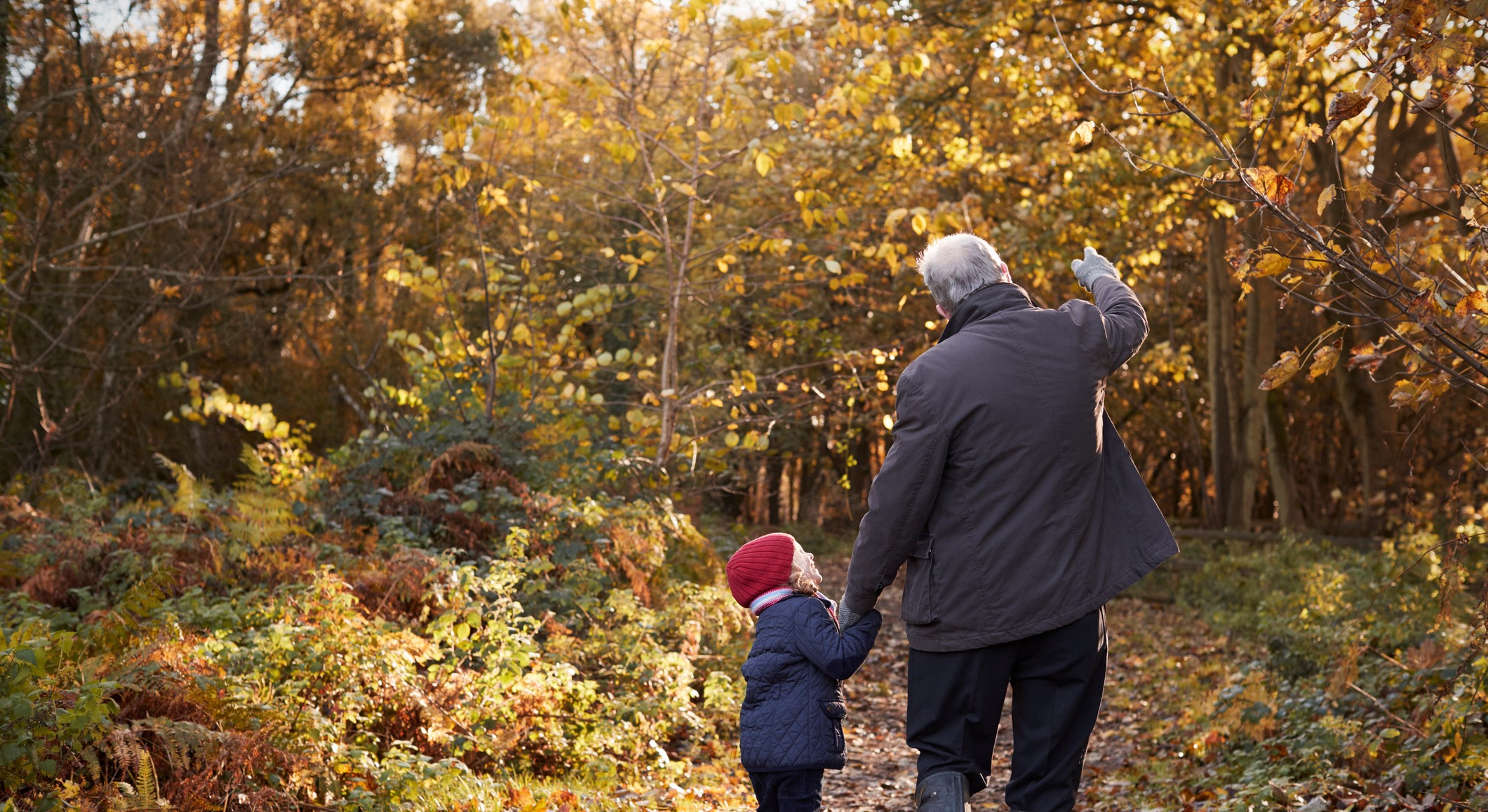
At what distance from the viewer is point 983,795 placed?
6551 millimetres

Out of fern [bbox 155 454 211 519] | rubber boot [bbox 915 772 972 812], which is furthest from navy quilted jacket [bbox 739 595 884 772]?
fern [bbox 155 454 211 519]

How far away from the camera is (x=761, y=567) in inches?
158

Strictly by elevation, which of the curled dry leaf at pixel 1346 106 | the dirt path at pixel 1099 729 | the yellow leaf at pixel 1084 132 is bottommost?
the dirt path at pixel 1099 729

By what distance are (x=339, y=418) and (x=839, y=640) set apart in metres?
15.4

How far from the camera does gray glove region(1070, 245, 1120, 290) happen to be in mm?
3945

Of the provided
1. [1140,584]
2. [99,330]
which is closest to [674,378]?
[1140,584]

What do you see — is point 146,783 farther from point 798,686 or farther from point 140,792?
point 798,686

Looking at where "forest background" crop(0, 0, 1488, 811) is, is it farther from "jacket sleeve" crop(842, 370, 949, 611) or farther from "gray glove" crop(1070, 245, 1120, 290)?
"jacket sleeve" crop(842, 370, 949, 611)

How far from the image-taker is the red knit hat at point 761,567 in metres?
4.02

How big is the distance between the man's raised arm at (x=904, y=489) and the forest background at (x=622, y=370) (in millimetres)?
1111

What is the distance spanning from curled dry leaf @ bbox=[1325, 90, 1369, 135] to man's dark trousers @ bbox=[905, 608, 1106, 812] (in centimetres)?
168

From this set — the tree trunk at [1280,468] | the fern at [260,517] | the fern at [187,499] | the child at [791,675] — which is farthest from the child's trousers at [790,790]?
the tree trunk at [1280,468]

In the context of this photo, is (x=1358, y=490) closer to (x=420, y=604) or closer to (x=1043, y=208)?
(x=1043, y=208)

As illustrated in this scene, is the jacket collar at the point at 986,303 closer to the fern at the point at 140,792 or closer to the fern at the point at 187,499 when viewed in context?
the fern at the point at 140,792
